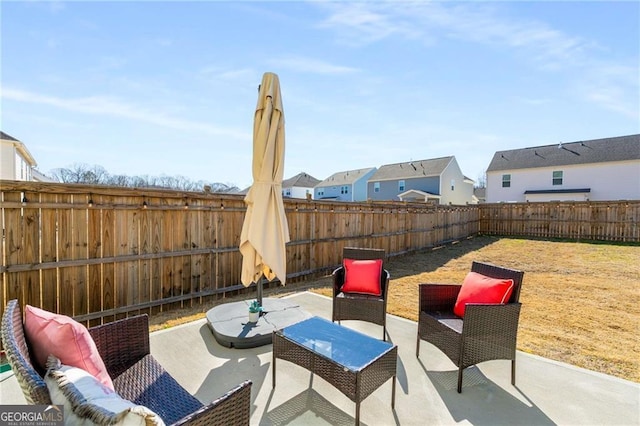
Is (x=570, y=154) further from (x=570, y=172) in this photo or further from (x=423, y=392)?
(x=423, y=392)

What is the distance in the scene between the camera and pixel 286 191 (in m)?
40.5

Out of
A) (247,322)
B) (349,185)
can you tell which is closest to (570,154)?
(349,185)

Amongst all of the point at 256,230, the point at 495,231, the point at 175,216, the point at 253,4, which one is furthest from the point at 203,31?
the point at 495,231

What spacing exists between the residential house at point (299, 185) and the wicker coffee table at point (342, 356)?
35.7 meters

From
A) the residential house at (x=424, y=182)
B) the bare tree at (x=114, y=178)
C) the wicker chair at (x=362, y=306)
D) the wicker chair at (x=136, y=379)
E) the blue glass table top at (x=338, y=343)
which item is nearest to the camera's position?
the wicker chair at (x=136, y=379)

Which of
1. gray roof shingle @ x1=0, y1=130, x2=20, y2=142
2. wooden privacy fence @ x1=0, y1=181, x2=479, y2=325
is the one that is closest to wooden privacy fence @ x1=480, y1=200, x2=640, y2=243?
wooden privacy fence @ x1=0, y1=181, x2=479, y2=325

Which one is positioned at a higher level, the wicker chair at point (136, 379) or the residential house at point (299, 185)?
the residential house at point (299, 185)

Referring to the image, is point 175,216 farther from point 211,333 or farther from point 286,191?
point 286,191

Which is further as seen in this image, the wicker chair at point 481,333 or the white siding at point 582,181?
the white siding at point 582,181

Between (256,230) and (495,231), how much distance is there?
15.5m

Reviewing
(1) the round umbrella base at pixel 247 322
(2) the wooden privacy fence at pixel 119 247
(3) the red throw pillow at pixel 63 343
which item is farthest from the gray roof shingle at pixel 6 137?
(3) the red throw pillow at pixel 63 343

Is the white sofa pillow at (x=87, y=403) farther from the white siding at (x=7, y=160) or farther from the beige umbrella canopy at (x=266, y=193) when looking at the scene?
the white siding at (x=7, y=160)

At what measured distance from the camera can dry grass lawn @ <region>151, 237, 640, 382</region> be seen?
356 centimetres

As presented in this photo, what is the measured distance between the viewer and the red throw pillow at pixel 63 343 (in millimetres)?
1391
